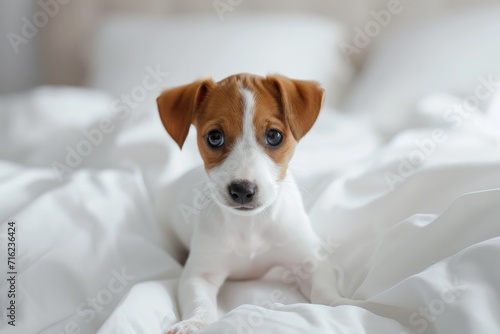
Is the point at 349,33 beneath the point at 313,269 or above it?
above

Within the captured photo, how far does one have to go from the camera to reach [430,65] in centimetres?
235

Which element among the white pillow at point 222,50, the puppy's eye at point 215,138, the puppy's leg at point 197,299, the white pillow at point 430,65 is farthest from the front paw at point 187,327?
the white pillow at point 222,50

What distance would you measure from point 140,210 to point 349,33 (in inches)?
76.8

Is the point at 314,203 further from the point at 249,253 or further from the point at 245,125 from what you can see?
the point at 245,125

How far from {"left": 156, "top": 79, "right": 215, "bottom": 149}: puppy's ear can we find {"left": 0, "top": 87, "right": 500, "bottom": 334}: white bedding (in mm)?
348

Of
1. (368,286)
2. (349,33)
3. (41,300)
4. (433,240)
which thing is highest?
(349,33)

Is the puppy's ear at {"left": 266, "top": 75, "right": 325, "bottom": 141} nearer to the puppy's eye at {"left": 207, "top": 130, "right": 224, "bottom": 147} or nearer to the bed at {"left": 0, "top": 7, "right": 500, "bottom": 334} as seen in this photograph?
the puppy's eye at {"left": 207, "top": 130, "right": 224, "bottom": 147}

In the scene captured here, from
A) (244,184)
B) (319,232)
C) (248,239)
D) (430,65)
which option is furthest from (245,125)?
(430,65)

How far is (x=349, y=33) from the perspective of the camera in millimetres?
3148

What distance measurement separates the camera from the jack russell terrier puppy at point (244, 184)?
118cm

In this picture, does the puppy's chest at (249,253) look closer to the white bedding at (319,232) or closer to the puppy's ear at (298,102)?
the white bedding at (319,232)

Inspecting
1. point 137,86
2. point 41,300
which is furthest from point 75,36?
point 41,300

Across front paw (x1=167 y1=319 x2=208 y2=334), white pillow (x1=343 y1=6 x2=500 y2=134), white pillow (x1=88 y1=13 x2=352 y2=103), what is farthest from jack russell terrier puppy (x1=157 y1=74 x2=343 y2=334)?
white pillow (x1=88 y1=13 x2=352 y2=103)

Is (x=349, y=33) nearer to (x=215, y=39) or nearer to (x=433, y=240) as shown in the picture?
(x=215, y=39)
